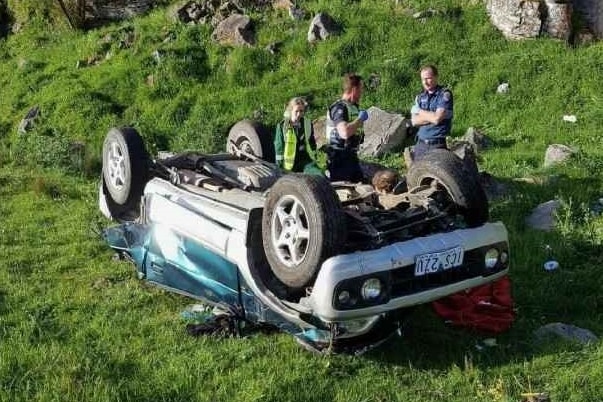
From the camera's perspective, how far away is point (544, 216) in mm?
6695

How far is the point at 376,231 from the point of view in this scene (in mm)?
4184

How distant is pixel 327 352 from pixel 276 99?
7.14m

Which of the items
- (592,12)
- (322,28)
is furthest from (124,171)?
(592,12)

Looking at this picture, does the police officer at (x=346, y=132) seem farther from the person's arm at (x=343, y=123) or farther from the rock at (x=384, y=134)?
the rock at (x=384, y=134)

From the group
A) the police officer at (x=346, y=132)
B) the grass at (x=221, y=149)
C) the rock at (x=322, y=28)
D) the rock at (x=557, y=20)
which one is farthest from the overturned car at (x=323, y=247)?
the rock at (x=557, y=20)

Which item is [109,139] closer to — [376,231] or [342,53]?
[376,231]

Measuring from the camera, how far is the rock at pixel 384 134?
9.48m

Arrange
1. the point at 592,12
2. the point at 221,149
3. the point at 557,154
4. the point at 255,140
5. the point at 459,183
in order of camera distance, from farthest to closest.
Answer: the point at 592,12
the point at 221,149
the point at 557,154
the point at 255,140
the point at 459,183

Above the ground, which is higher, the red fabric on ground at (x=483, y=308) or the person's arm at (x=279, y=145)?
the person's arm at (x=279, y=145)

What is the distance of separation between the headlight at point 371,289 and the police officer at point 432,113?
264 centimetres

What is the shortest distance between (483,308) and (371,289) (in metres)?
1.30

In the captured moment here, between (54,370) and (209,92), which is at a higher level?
(209,92)

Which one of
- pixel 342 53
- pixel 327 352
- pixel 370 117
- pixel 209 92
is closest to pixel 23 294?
pixel 327 352

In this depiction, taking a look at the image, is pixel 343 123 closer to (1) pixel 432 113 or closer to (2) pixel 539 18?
(1) pixel 432 113
